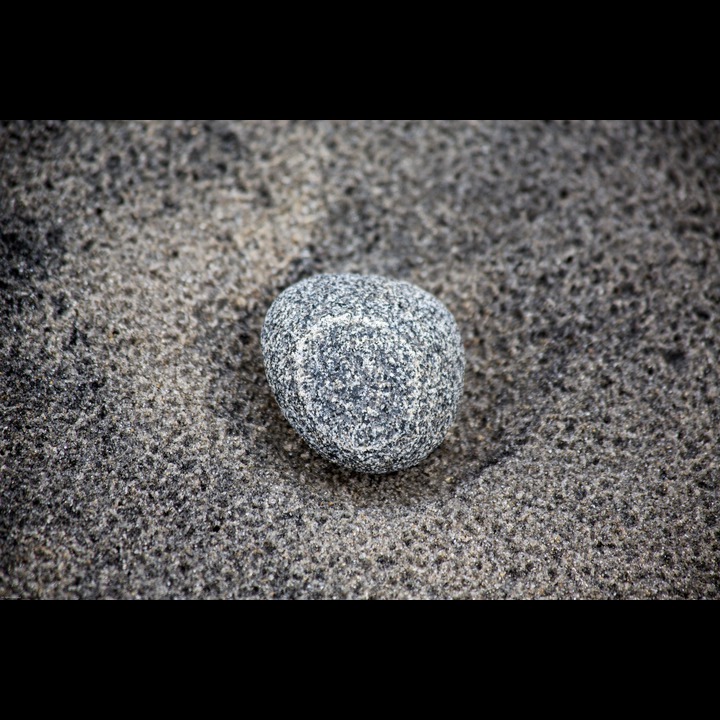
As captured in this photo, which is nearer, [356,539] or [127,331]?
[356,539]

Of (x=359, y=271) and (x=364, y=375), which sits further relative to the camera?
(x=359, y=271)

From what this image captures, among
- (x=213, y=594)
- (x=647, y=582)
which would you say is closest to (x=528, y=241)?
(x=647, y=582)

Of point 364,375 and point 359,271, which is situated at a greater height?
point 359,271

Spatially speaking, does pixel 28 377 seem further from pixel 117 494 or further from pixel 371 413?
pixel 371 413
